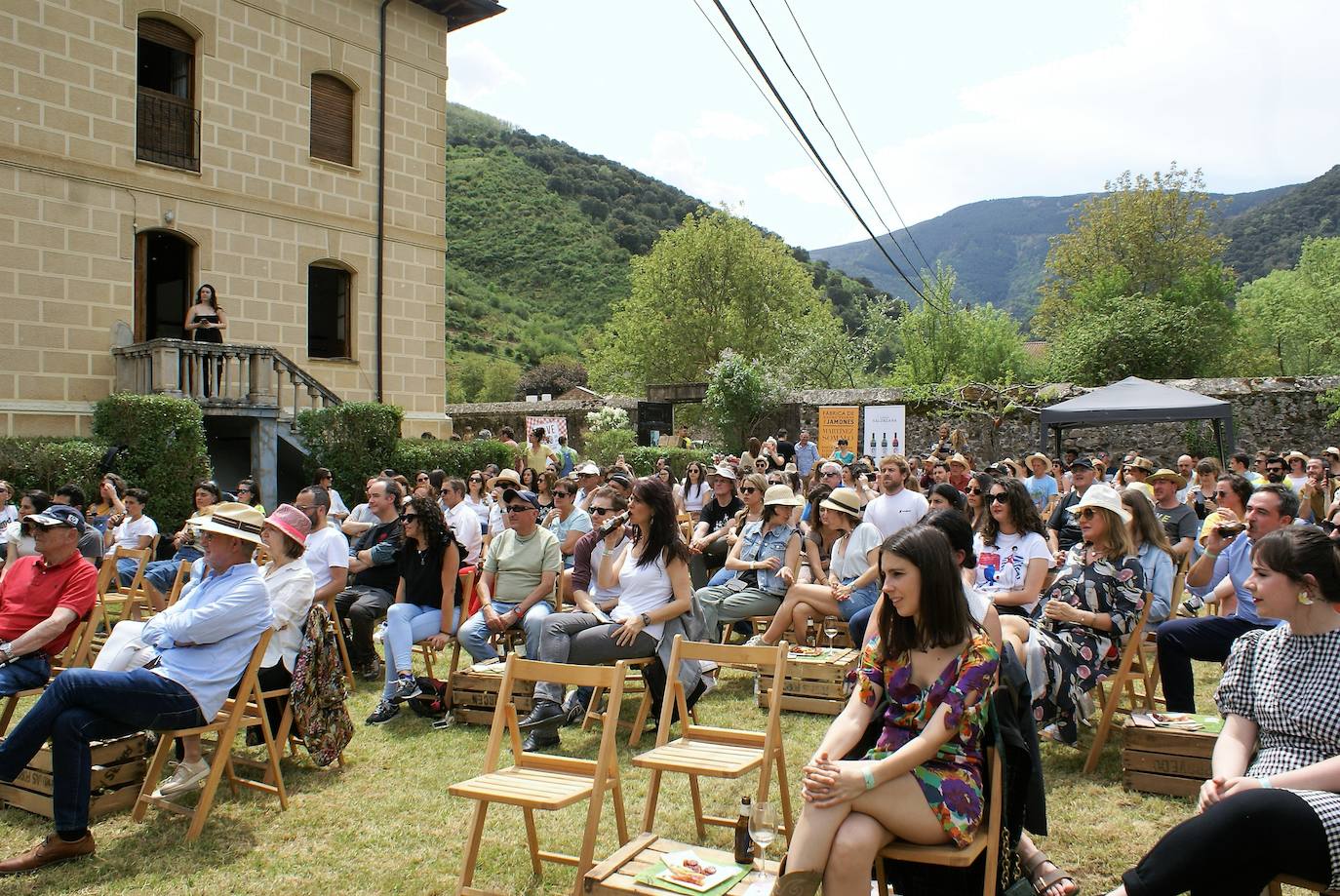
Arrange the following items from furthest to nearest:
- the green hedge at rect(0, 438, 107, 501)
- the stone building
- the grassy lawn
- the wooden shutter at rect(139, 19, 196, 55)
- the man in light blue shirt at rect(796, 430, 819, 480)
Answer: the man in light blue shirt at rect(796, 430, 819, 480) → the wooden shutter at rect(139, 19, 196, 55) → the stone building → the green hedge at rect(0, 438, 107, 501) → the grassy lawn

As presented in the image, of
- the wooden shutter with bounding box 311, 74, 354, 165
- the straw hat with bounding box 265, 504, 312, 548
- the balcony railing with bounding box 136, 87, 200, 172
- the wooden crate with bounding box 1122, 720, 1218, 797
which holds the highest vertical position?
the wooden shutter with bounding box 311, 74, 354, 165

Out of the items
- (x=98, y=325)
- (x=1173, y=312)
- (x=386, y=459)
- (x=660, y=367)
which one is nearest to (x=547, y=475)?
(x=386, y=459)

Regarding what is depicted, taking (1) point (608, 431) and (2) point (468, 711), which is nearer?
(2) point (468, 711)

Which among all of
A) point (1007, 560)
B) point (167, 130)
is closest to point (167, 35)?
point (167, 130)

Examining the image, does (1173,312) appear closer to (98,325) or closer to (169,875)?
(98,325)

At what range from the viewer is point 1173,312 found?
26.4m

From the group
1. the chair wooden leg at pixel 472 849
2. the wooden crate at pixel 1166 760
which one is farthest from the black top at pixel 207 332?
the wooden crate at pixel 1166 760

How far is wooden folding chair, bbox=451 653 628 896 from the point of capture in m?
3.47

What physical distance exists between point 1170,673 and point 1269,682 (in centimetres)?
206

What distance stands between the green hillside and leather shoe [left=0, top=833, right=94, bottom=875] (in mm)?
86838

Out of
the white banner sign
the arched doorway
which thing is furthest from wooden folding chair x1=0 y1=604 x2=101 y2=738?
the white banner sign

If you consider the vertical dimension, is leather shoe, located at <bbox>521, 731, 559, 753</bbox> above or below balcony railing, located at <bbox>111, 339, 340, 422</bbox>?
below

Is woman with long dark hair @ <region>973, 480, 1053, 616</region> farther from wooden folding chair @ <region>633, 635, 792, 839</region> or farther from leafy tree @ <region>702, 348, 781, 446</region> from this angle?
leafy tree @ <region>702, 348, 781, 446</region>

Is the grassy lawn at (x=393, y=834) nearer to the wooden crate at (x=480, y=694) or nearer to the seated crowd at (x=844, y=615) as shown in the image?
the seated crowd at (x=844, y=615)
